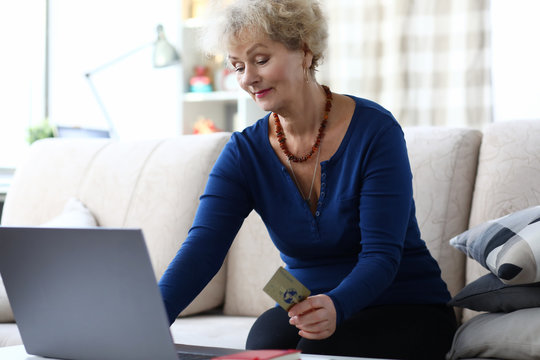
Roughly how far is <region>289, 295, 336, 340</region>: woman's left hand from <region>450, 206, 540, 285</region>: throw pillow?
382 mm

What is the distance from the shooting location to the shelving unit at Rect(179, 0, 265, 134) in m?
4.12

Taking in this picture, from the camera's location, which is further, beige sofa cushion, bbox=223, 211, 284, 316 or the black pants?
beige sofa cushion, bbox=223, 211, 284, 316

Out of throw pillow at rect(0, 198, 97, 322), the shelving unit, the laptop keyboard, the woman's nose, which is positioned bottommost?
the laptop keyboard

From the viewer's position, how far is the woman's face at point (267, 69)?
1.35 meters

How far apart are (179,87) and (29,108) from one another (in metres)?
0.90

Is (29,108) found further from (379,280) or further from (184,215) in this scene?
(379,280)

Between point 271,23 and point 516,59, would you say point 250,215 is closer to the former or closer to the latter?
point 271,23

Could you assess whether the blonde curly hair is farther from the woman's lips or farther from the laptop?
the laptop

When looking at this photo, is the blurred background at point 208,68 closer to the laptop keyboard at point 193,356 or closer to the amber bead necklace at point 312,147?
the amber bead necklace at point 312,147

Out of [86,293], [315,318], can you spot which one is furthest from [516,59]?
[86,293]

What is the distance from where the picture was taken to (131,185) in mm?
2090

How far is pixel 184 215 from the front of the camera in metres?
1.98

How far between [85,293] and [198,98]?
3283 mm

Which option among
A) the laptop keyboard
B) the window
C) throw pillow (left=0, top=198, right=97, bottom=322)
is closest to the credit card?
the laptop keyboard
